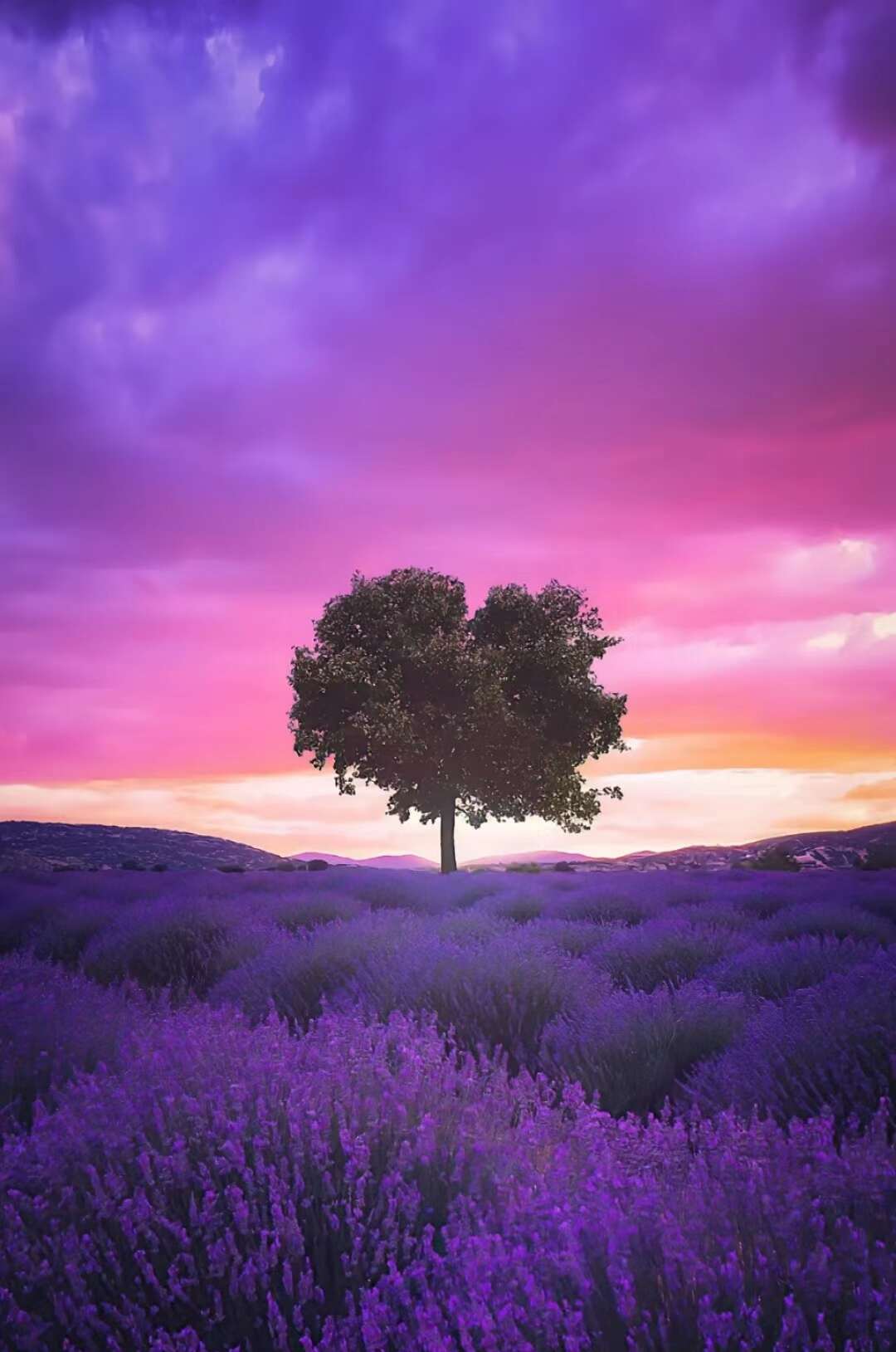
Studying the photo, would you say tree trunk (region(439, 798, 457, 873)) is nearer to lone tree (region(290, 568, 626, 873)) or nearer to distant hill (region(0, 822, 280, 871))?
lone tree (region(290, 568, 626, 873))

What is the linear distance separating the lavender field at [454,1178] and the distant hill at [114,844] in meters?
37.3

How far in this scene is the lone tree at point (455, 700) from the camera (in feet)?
64.3

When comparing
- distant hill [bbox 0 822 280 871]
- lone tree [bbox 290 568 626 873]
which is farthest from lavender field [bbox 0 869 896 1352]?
distant hill [bbox 0 822 280 871]

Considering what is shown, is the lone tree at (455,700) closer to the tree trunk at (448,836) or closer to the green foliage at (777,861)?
the tree trunk at (448,836)

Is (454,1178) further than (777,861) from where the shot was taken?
No

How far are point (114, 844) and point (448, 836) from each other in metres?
30.4

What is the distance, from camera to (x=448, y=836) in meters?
21.2

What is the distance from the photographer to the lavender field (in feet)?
5.74

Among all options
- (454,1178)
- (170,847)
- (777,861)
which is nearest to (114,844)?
(170,847)

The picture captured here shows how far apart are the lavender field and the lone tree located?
14805 mm

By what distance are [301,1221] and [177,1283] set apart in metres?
0.37

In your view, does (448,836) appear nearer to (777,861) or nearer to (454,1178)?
(777,861)

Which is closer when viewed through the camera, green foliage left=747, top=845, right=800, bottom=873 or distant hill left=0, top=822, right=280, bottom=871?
green foliage left=747, top=845, right=800, bottom=873

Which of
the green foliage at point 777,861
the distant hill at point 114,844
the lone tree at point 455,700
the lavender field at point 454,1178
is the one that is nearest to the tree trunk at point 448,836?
the lone tree at point 455,700
